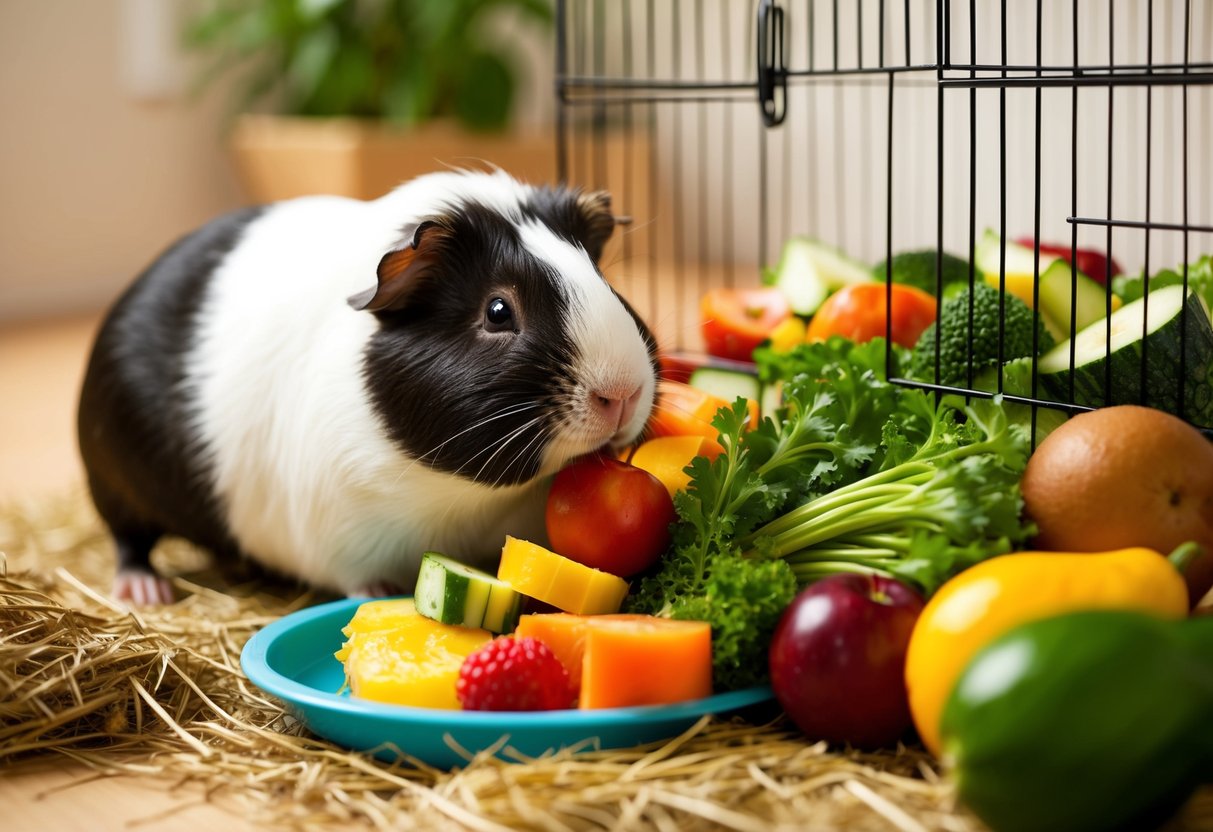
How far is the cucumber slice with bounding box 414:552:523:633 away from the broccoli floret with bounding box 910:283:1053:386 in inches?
29.0

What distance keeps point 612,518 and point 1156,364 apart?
746mm

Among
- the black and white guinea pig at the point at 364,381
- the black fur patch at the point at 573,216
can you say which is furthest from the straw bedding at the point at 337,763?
the black fur patch at the point at 573,216

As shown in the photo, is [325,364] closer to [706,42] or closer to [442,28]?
[442,28]

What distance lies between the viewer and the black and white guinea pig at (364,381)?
1.55 m

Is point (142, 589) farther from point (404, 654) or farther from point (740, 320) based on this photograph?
point (740, 320)

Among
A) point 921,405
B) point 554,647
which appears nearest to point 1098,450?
point 921,405

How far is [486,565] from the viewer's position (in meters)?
1.82

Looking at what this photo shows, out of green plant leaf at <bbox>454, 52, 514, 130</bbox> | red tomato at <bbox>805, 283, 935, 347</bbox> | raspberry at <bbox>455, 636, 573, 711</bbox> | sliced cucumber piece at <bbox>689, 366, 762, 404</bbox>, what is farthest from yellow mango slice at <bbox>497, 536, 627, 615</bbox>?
green plant leaf at <bbox>454, 52, 514, 130</bbox>

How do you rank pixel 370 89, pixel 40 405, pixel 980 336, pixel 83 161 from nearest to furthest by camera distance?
pixel 980 336 < pixel 40 405 < pixel 83 161 < pixel 370 89

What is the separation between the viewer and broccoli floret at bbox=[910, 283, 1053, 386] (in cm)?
176

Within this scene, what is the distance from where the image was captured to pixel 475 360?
156 cm

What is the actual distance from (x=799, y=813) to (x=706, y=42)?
4507mm

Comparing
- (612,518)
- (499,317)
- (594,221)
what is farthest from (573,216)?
(612,518)

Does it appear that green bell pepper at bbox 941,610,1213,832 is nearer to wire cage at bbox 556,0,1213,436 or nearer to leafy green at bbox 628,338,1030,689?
leafy green at bbox 628,338,1030,689
